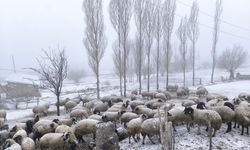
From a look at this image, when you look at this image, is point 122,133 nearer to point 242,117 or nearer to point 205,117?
point 205,117

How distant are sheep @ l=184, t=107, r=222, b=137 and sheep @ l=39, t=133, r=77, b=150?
19.1 feet

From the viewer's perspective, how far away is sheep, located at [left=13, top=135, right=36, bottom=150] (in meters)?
12.5

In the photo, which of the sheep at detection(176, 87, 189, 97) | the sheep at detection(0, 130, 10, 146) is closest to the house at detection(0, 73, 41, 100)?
the sheep at detection(176, 87, 189, 97)

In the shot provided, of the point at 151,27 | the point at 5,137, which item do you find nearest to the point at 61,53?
the point at 5,137

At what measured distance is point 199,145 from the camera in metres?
13.0

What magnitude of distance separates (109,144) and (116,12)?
27.7m

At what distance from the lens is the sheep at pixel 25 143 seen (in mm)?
12469

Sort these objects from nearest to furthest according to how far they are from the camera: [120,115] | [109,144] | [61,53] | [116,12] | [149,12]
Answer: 1. [109,144]
2. [120,115]
3. [61,53]
4. [116,12]
5. [149,12]

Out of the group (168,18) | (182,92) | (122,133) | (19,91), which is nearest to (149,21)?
(168,18)

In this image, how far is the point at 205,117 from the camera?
14.1 metres

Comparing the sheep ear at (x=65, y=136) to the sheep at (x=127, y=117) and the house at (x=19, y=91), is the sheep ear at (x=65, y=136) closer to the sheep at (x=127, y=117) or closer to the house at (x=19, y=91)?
the sheep at (x=127, y=117)

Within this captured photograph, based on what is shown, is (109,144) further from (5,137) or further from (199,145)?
(5,137)

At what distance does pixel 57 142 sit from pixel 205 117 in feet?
22.4

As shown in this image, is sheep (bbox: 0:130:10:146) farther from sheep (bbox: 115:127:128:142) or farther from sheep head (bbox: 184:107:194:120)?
sheep head (bbox: 184:107:194:120)
